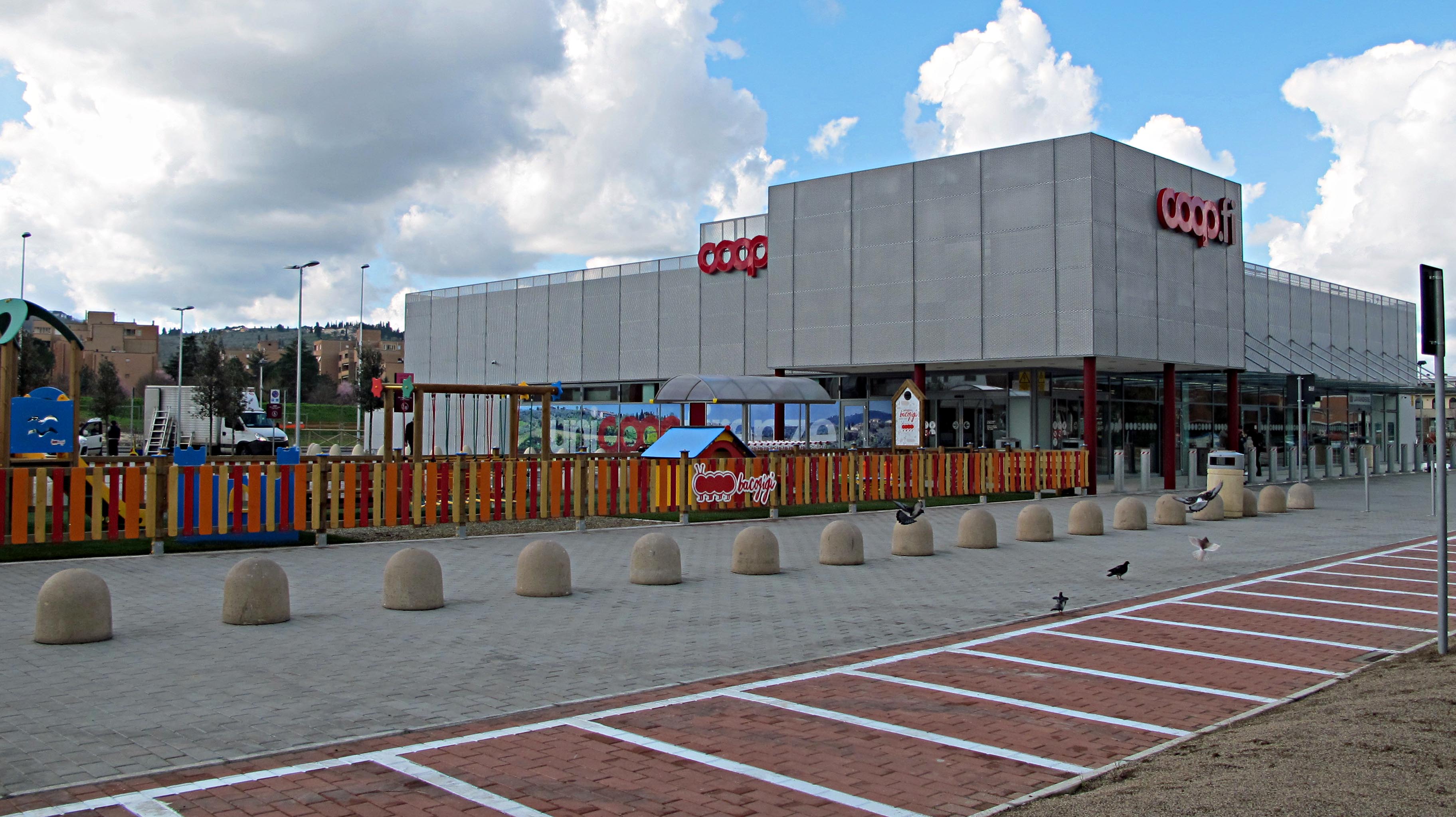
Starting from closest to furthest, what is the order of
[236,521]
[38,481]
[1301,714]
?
[1301,714], [38,481], [236,521]

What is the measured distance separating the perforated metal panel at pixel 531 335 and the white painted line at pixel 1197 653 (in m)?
43.5

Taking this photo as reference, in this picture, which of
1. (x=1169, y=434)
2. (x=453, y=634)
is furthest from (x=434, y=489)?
(x=1169, y=434)

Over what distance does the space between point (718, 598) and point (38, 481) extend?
930 cm

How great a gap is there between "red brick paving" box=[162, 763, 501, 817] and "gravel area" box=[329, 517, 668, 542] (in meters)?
11.9

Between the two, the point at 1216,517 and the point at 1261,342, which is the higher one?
the point at 1261,342

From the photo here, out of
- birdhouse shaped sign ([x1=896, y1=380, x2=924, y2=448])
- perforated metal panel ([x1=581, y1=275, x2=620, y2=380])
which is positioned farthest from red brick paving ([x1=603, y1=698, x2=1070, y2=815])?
perforated metal panel ([x1=581, y1=275, x2=620, y2=380])

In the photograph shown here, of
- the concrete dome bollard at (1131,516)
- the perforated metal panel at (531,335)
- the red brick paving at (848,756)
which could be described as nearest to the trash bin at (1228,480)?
the concrete dome bollard at (1131,516)

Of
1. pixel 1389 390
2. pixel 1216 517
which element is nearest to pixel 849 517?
pixel 1216 517

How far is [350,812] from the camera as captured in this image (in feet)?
17.0

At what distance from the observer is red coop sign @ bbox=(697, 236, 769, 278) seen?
4116 cm

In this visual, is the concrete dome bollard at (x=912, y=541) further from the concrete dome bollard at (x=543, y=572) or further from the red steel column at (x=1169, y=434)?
the red steel column at (x=1169, y=434)

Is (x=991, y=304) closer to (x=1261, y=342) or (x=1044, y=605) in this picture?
(x=1261, y=342)

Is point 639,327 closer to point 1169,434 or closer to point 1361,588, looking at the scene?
point 1169,434

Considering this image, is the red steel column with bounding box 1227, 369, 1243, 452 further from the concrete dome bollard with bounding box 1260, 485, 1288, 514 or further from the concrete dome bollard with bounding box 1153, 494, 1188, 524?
the concrete dome bollard with bounding box 1153, 494, 1188, 524
